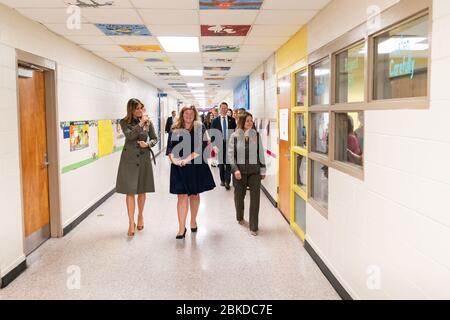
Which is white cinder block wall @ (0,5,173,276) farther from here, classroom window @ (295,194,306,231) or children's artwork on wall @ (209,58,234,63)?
classroom window @ (295,194,306,231)

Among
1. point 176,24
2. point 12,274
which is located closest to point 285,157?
point 176,24

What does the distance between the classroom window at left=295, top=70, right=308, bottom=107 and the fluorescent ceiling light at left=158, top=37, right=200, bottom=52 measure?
4.68 ft

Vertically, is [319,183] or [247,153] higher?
[247,153]

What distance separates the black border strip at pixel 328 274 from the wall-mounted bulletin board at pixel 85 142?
3027 mm

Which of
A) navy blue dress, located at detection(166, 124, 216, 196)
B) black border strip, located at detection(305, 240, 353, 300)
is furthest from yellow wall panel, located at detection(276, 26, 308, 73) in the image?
black border strip, located at detection(305, 240, 353, 300)

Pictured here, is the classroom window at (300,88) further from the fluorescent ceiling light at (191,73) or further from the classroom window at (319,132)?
the fluorescent ceiling light at (191,73)

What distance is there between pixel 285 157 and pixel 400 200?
3.37 metres

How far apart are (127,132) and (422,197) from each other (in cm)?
333

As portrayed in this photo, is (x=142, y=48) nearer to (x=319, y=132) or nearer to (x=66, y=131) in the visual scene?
(x=66, y=131)

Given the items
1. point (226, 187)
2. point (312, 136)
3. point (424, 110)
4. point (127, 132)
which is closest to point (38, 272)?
point (127, 132)

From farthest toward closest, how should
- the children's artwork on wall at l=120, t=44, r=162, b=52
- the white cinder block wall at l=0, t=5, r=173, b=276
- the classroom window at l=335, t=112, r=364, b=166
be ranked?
the children's artwork on wall at l=120, t=44, r=162, b=52
the white cinder block wall at l=0, t=5, r=173, b=276
the classroom window at l=335, t=112, r=364, b=166

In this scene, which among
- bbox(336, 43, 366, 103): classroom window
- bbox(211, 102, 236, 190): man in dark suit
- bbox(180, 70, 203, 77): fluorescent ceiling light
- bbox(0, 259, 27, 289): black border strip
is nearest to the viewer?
bbox(336, 43, 366, 103): classroom window

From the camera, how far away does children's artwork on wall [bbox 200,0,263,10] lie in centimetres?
358

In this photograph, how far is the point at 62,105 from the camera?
485cm
